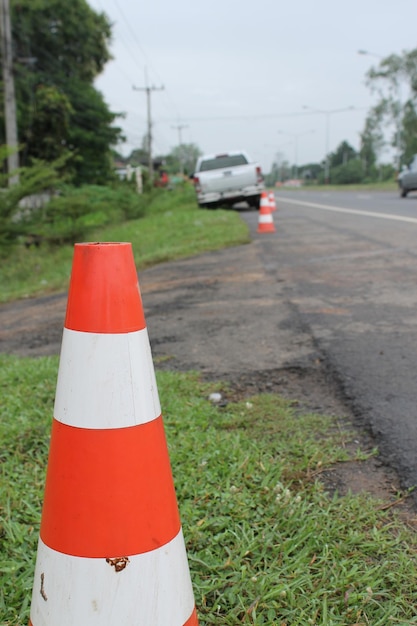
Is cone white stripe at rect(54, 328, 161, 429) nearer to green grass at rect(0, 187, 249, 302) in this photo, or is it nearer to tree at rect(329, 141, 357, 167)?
green grass at rect(0, 187, 249, 302)

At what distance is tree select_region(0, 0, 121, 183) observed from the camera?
26977mm

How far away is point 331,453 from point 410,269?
4.16 metres

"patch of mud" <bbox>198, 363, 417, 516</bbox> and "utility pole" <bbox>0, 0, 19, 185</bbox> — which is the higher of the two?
"utility pole" <bbox>0, 0, 19, 185</bbox>

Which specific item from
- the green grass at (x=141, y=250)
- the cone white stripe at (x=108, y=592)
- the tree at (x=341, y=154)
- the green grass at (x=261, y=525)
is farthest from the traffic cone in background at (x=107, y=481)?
the tree at (x=341, y=154)

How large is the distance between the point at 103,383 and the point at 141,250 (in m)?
9.95

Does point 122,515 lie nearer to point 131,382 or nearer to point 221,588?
point 131,382

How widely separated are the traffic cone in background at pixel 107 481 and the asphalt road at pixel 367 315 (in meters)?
1.17

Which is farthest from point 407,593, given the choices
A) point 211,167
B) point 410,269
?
point 211,167

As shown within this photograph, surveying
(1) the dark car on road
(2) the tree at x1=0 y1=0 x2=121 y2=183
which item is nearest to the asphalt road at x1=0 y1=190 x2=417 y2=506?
(1) the dark car on road

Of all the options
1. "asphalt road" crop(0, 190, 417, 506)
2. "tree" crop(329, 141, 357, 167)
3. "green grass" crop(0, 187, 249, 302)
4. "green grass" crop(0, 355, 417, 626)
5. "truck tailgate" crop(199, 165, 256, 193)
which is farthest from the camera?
"tree" crop(329, 141, 357, 167)

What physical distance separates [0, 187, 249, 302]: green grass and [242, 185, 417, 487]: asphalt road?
1.35 meters

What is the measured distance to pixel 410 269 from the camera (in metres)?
6.04

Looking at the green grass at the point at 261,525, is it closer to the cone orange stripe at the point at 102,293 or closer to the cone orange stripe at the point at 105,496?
the cone orange stripe at the point at 105,496

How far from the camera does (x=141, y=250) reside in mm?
11102
